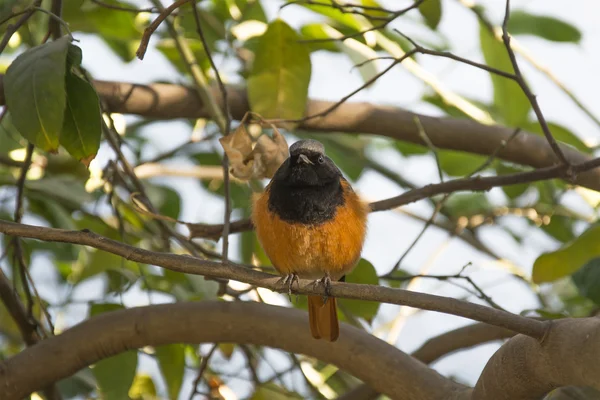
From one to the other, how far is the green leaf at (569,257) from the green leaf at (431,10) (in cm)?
117

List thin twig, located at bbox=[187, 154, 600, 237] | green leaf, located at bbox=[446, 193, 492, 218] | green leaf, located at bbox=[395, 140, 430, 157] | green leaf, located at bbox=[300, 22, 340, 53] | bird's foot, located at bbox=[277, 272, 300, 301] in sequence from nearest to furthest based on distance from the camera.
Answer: bird's foot, located at bbox=[277, 272, 300, 301] → thin twig, located at bbox=[187, 154, 600, 237] → green leaf, located at bbox=[300, 22, 340, 53] → green leaf, located at bbox=[395, 140, 430, 157] → green leaf, located at bbox=[446, 193, 492, 218]

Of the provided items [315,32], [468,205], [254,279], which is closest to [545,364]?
[254,279]

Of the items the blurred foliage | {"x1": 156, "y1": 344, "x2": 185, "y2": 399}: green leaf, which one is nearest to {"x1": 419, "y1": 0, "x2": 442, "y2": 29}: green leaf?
the blurred foliage

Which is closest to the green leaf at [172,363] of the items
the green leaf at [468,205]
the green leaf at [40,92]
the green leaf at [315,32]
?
the green leaf at [40,92]

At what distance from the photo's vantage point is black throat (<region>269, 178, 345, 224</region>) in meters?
3.60

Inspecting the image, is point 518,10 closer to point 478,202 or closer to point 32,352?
point 478,202

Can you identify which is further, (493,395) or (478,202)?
(478,202)

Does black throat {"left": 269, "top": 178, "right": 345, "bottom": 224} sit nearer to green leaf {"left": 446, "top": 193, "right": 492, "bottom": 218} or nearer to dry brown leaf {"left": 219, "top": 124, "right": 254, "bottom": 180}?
dry brown leaf {"left": 219, "top": 124, "right": 254, "bottom": 180}

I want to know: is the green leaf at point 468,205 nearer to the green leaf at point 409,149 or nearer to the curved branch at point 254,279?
the green leaf at point 409,149

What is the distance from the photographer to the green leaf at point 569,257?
337 centimetres

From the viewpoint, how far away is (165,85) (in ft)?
13.8

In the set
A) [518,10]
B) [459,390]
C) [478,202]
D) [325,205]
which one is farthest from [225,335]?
[518,10]

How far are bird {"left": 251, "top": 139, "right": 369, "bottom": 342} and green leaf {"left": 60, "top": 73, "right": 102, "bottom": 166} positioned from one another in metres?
1.07

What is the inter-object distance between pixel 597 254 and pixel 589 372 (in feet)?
3.99
